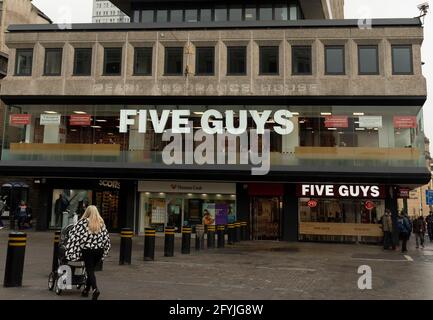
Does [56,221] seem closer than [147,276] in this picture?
No

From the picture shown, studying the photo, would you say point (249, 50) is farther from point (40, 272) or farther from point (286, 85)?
Result: point (40, 272)

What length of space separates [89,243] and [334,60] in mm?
23277

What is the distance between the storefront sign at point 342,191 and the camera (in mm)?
28047

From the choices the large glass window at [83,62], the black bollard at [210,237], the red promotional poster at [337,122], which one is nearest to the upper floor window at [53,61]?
the large glass window at [83,62]

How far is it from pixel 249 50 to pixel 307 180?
892cm

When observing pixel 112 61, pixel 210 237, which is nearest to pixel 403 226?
pixel 210 237

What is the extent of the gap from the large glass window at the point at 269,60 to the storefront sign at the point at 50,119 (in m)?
13.7

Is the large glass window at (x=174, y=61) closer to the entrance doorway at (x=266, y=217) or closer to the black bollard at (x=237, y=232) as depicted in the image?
the entrance doorway at (x=266, y=217)

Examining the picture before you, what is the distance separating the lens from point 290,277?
44.8 feet

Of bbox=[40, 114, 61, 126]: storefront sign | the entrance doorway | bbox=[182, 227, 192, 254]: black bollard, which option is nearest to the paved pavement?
bbox=[182, 227, 192, 254]: black bollard
